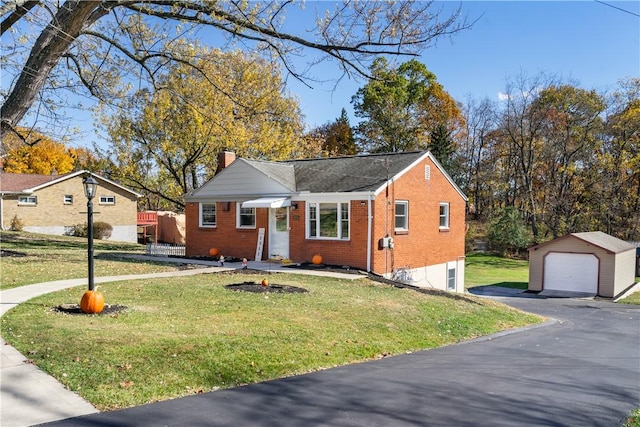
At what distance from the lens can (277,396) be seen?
5.81 m

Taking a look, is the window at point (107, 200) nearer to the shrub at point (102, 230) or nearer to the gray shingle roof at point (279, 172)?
the shrub at point (102, 230)

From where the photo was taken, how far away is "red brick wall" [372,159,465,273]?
1828 cm

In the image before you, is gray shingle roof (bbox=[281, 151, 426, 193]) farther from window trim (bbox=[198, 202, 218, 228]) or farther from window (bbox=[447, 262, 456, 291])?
window (bbox=[447, 262, 456, 291])

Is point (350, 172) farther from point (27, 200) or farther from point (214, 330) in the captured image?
point (27, 200)

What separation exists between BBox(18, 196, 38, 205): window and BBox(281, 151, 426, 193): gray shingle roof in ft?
76.3

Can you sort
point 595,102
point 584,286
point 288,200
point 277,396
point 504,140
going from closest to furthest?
point 277,396 < point 288,200 < point 584,286 < point 595,102 < point 504,140

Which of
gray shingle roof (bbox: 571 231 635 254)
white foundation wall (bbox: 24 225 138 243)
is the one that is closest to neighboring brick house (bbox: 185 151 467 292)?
gray shingle roof (bbox: 571 231 635 254)

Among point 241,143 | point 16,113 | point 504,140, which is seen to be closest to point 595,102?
point 504,140

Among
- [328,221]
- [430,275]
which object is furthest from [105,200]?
[430,275]

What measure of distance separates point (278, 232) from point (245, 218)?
5.80 ft

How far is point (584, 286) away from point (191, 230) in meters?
21.0

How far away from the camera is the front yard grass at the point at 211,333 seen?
605 cm

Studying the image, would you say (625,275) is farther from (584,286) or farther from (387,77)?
(387,77)

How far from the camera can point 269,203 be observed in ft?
61.9
